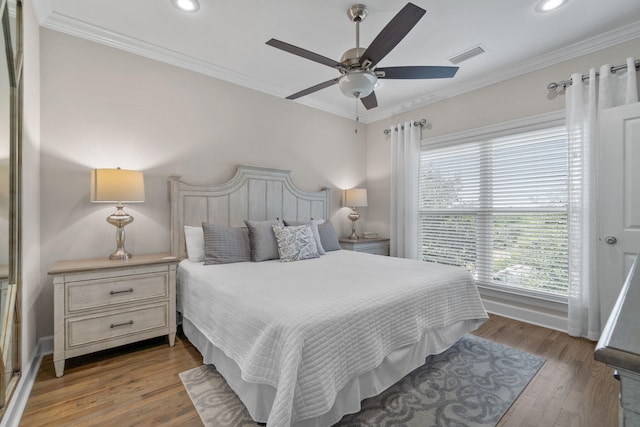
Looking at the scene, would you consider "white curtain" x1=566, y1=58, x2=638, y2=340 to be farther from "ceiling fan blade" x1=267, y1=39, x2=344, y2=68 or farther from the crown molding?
"ceiling fan blade" x1=267, y1=39, x2=344, y2=68

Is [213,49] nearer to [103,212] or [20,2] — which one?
[20,2]

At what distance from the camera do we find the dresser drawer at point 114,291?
217 centimetres

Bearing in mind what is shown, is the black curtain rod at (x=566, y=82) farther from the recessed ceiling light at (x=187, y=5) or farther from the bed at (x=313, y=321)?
the recessed ceiling light at (x=187, y=5)

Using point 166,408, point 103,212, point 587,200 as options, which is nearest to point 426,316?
point 166,408

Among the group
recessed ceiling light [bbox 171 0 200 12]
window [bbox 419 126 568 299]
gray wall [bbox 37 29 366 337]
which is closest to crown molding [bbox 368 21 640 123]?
window [bbox 419 126 568 299]

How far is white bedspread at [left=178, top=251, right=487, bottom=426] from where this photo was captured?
4.51 feet

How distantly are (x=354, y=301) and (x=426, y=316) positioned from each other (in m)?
0.69

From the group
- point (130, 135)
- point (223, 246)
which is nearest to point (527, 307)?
point (223, 246)

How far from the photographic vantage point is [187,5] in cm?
232

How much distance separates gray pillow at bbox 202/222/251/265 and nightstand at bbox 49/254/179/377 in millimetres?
311

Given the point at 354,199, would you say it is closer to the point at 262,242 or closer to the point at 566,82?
the point at 262,242

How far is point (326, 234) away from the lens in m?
3.67

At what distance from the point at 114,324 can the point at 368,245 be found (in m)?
3.04

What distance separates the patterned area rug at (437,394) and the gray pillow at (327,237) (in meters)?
1.65
